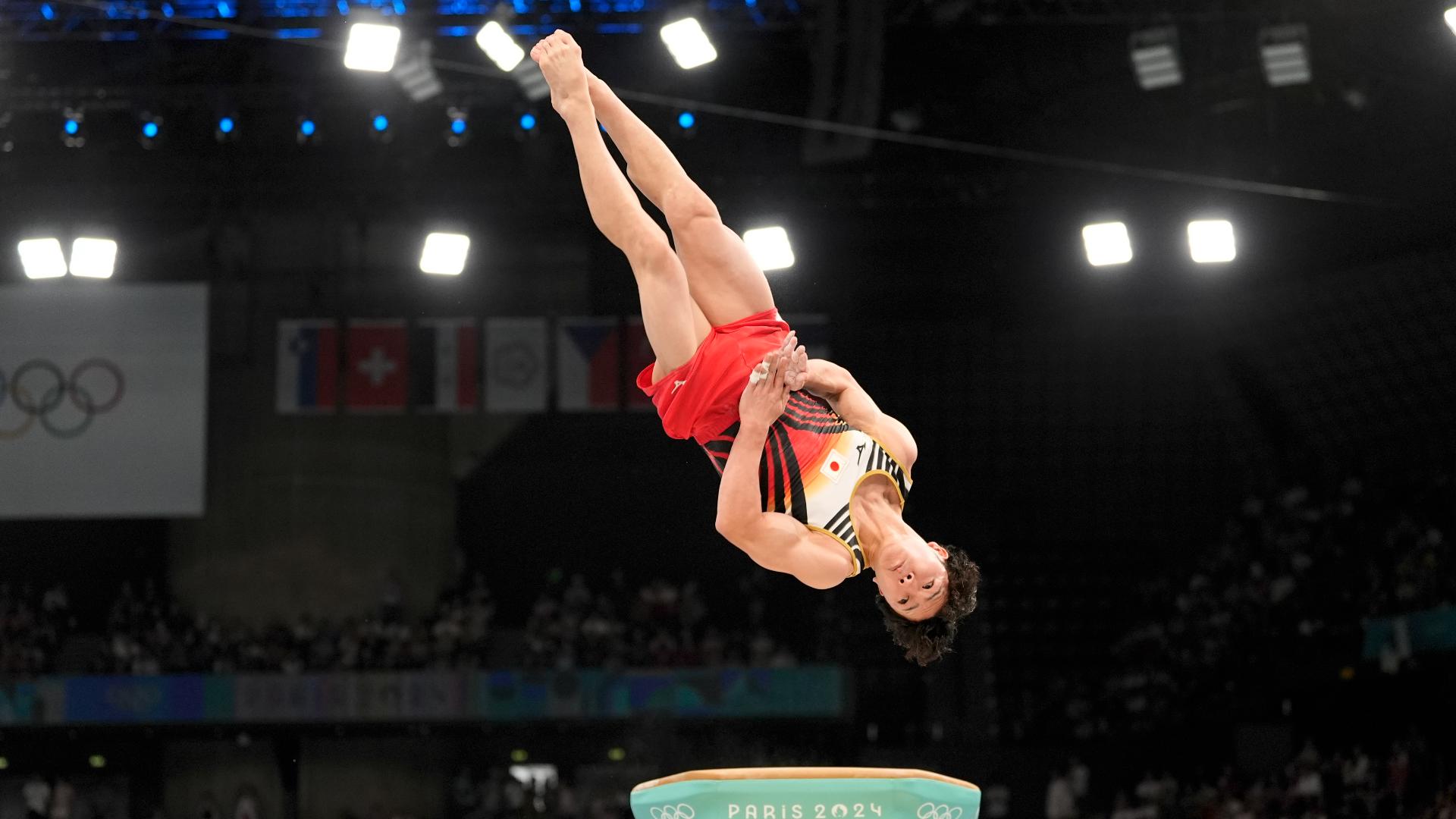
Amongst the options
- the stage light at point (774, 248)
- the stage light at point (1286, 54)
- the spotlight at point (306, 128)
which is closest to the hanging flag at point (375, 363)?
the spotlight at point (306, 128)

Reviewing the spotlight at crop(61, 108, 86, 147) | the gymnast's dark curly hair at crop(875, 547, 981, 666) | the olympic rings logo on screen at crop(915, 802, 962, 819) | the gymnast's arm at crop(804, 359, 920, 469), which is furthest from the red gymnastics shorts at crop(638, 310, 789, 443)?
the spotlight at crop(61, 108, 86, 147)

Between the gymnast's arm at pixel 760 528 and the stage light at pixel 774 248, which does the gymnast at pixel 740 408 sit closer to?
the gymnast's arm at pixel 760 528

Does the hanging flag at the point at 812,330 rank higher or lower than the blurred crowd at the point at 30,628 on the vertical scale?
higher

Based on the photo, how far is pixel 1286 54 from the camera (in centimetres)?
1276

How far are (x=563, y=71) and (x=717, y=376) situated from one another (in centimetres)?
133

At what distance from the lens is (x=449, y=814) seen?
67.2 feet

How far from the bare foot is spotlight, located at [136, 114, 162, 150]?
32.8 feet

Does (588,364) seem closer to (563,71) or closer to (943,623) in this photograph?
(563,71)

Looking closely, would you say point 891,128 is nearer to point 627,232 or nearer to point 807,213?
point 807,213

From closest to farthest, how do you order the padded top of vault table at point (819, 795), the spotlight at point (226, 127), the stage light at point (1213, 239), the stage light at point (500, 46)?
the padded top of vault table at point (819, 795)
the stage light at point (500, 46)
the stage light at point (1213, 239)
the spotlight at point (226, 127)

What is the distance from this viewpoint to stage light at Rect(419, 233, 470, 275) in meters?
13.9

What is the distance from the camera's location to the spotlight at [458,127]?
47.1ft

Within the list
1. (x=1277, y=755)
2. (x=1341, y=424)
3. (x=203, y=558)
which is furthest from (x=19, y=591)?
(x=1341, y=424)

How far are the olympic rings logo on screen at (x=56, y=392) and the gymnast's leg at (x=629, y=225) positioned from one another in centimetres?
1286
